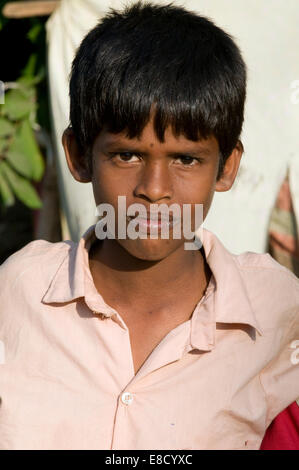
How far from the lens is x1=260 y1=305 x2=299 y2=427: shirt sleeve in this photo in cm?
169

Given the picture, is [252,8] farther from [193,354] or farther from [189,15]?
[193,354]

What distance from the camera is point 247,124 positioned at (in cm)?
279

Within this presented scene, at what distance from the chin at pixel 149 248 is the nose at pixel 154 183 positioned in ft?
0.35

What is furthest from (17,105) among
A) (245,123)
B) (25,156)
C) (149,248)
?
(149,248)

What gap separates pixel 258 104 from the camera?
278 cm

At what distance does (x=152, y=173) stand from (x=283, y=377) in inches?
20.8

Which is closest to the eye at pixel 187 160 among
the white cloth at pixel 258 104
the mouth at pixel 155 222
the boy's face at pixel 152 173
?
the boy's face at pixel 152 173

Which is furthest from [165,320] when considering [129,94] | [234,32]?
[234,32]

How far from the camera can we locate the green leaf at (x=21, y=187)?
2.96 meters

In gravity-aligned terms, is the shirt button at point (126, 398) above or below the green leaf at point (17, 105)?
below

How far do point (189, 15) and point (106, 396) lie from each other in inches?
30.0

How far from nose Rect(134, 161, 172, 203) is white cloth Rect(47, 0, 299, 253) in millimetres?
1310

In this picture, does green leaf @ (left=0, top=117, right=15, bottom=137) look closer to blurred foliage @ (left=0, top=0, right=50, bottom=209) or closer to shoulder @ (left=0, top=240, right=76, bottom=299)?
blurred foliage @ (left=0, top=0, right=50, bottom=209)

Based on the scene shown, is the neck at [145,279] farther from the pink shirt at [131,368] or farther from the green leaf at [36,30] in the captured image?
the green leaf at [36,30]
